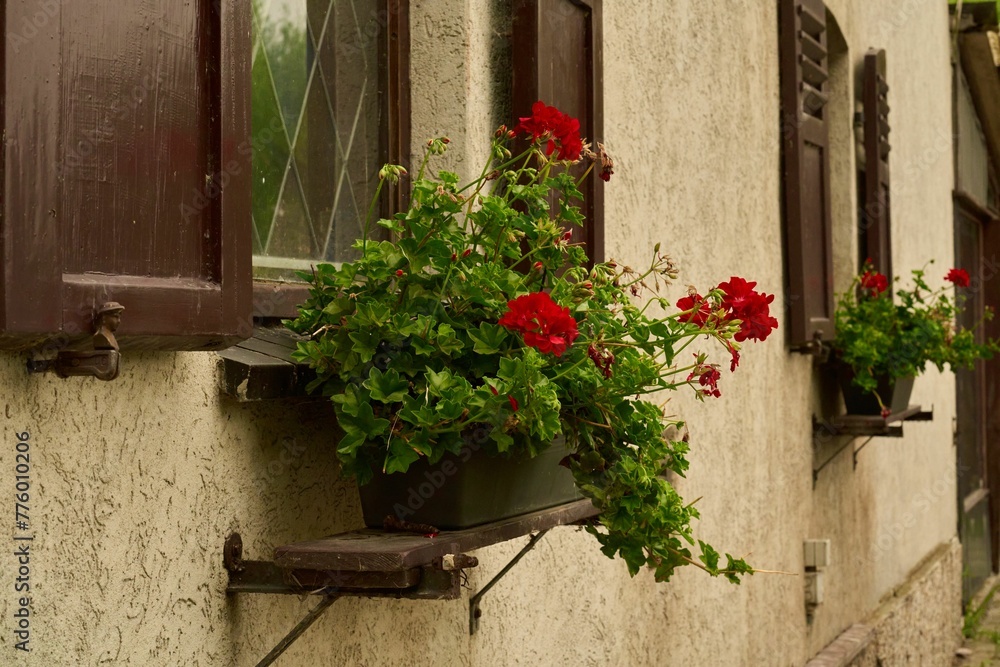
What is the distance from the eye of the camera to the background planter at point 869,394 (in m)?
5.57

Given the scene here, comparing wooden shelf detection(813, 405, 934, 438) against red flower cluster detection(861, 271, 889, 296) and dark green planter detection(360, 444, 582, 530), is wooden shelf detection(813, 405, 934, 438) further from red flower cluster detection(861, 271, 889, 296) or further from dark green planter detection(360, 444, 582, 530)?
dark green planter detection(360, 444, 582, 530)

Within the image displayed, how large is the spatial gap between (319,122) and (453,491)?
795 mm

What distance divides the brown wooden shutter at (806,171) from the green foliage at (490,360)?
298 cm

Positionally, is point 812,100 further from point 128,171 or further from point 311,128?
point 128,171

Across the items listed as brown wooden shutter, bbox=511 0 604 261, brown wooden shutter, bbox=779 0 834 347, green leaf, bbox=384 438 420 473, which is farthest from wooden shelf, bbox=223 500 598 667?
brown wooden shutter, bbox=779 0 834 347

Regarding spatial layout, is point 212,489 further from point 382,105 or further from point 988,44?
point 988,44

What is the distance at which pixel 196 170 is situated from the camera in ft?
5.66

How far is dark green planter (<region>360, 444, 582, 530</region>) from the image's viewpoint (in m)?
2.02

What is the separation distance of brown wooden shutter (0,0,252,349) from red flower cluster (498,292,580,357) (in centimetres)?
→ 37

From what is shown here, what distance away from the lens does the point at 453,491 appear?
2.02m

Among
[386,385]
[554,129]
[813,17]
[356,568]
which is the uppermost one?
[813,17]

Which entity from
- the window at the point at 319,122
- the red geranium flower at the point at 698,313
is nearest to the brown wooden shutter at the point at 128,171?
the window at the point at 319,122

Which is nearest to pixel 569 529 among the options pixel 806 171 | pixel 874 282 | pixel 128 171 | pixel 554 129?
pixel 554 129

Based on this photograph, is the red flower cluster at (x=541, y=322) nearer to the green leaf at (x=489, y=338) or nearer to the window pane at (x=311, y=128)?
the green leaf at (x=489, y=338)
